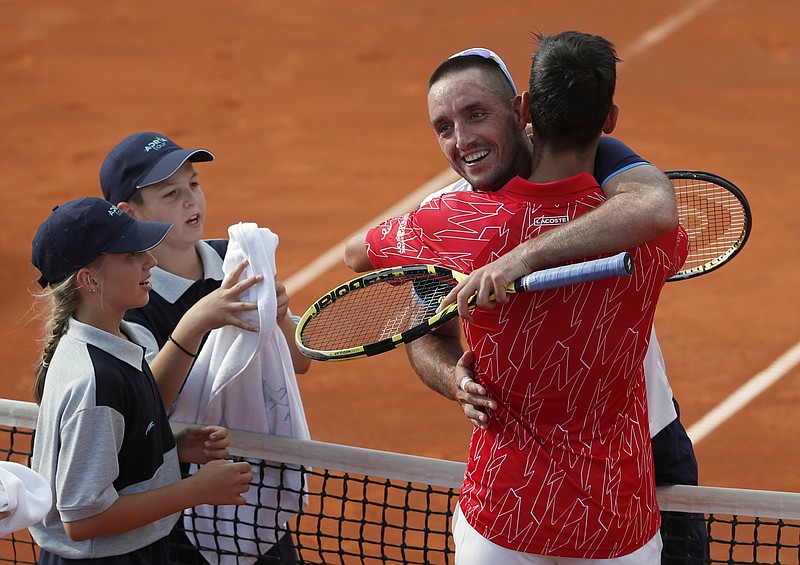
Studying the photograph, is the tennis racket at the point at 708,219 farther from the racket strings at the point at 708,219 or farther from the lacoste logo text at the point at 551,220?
the lacoste logo text at the point at 551,220

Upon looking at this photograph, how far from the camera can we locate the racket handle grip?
2.66 metres

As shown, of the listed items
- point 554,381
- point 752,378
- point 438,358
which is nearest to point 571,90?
point 554,381

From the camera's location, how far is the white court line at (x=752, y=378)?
7164 millimetres

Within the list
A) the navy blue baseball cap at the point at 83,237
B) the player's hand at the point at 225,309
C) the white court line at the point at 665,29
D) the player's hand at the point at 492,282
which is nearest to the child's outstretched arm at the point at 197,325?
the player's hand at the point at 225,309

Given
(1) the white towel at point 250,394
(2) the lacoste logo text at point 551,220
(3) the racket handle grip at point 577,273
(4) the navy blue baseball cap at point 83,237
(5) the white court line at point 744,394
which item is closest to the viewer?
(3) the racket handle grip at point 577,273

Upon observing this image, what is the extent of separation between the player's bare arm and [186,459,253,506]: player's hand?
112 centimetres

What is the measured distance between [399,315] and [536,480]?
3.00 feet

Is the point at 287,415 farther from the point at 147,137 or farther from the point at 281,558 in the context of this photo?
the point at 147,137

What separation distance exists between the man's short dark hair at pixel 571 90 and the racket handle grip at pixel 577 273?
0.35 m

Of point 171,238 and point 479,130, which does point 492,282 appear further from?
point 171,238

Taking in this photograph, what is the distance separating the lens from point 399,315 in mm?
3746

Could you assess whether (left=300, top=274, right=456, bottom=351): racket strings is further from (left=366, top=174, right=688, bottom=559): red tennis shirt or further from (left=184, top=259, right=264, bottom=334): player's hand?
(left=366, top=174, right=688, bottom=559): red tennis shirt

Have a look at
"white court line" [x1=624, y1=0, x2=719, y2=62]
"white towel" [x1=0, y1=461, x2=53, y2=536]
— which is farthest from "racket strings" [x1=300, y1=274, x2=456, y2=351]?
"white court line" [x1=624, y1=0, x2=719, y2=62]

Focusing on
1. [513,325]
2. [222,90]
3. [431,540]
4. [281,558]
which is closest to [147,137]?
[281,558]
